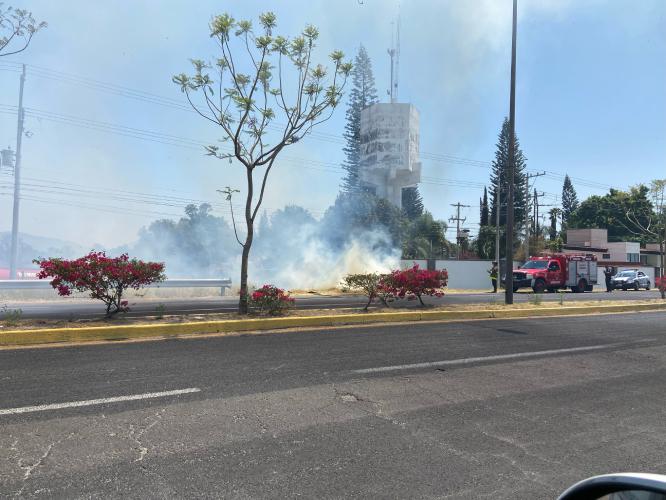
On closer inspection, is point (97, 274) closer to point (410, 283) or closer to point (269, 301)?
point (269, 301)

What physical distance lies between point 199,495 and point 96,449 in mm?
1178

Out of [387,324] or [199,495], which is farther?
[387,324]

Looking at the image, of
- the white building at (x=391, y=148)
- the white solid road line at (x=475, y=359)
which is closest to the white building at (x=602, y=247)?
the white building at (x=391, y=148)

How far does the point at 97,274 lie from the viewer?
32.3ft

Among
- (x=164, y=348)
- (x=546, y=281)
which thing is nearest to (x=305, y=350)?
(x=164, y=348)

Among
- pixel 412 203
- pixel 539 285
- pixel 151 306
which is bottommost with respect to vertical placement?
pixel 151 306

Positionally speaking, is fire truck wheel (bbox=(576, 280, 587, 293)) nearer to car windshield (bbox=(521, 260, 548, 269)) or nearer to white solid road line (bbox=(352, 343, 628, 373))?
car windshield (bbox=(521, 260, 548, 269))

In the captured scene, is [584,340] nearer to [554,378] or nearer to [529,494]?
[554,378]

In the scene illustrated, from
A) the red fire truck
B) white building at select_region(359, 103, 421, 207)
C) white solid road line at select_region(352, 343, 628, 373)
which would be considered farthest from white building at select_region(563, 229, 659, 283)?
white solid road line at select_region(352, 343, 628, 373)

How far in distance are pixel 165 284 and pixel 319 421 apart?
64.0 feet

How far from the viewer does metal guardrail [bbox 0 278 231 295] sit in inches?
748

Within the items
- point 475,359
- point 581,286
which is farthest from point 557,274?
point 475,359

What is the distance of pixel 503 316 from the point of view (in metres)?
13.6

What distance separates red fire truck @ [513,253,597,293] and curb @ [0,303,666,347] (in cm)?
1495
